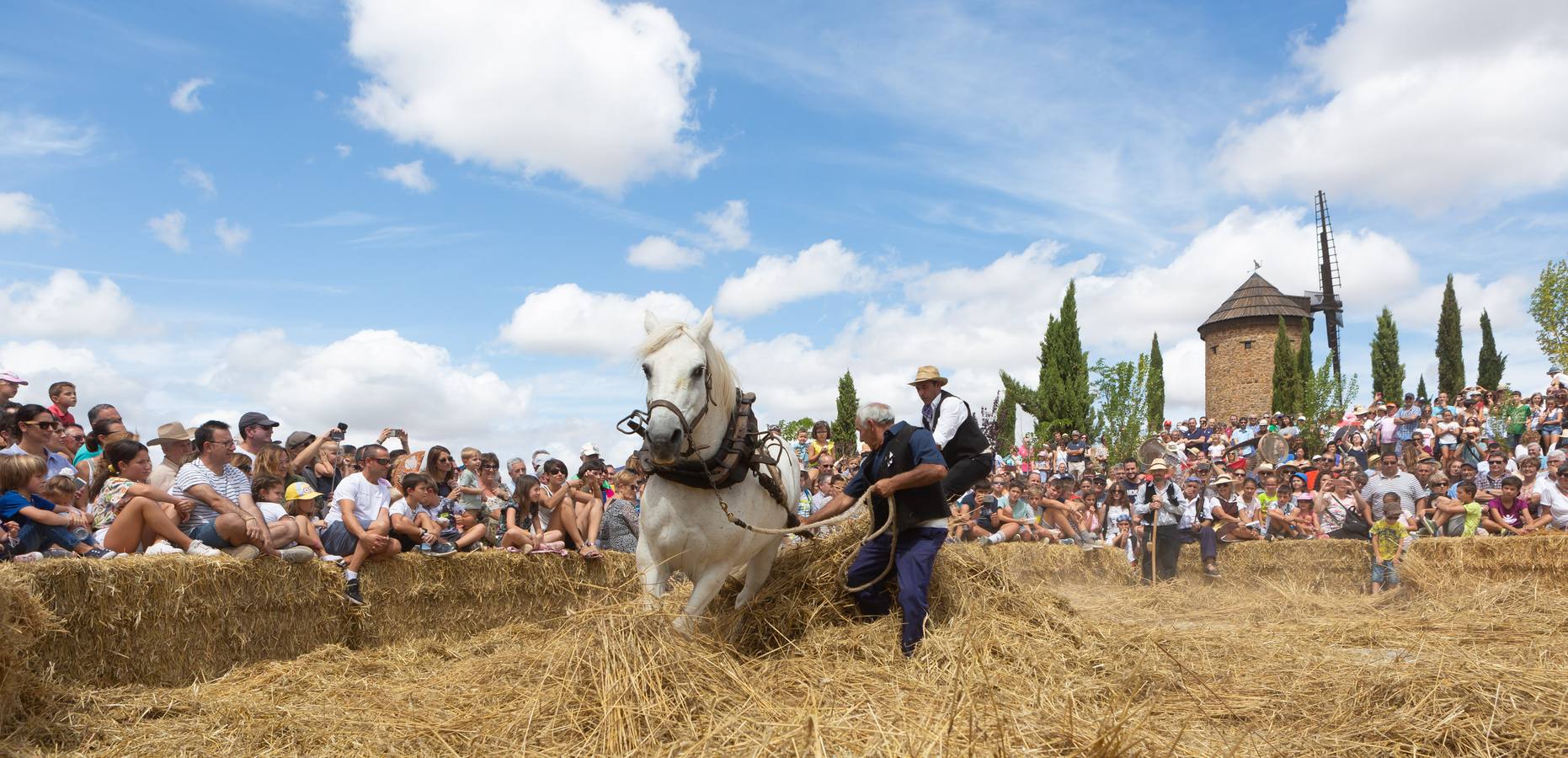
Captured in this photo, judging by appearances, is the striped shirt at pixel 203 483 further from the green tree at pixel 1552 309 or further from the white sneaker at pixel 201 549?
the green tree at pixel 1552 309

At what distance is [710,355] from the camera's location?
6027 millimetres

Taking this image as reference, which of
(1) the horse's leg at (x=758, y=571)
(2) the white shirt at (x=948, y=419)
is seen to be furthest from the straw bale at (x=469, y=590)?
(2) the white shirt at (x=948, y=419)

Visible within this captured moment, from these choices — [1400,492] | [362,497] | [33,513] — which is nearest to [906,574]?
[362,497]

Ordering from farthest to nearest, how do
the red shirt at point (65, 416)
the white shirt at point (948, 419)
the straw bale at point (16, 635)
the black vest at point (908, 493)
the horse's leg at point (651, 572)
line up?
the red shirt at point (65, 416) < the white shirt at point (948, 419) < the black vest at point (908, 493) < the horse's leg at point (651, 572) < the straw bale at point (16, 635)

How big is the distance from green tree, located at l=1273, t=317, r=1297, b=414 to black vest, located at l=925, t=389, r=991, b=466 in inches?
1786

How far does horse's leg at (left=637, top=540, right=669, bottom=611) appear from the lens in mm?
6102

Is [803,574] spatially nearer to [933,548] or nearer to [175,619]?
[933,548]

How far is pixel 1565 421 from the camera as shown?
18.7 metres

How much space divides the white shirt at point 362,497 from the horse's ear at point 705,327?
3825 millimetres

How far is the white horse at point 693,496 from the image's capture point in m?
5.70

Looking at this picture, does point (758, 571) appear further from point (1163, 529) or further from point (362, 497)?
point (1163, 529)

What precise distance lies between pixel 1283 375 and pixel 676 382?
4910 cm

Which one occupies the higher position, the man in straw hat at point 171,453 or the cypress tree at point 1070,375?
the cypress tree at point 1070,375

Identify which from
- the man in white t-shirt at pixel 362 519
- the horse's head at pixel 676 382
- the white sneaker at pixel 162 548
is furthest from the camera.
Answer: the man in white t-shirt at pixel 362 519
